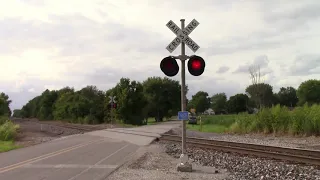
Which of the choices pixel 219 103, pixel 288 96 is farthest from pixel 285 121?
pixel 219 103

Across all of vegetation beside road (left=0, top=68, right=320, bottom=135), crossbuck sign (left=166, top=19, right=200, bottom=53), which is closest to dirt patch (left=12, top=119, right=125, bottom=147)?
vegetation beside road (left=0, top=68, right=320, bottom=135)

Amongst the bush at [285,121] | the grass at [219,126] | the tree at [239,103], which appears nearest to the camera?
the bush at [285,121]

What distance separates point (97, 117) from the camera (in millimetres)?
74375

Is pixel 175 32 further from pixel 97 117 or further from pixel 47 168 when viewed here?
pixel 97 117

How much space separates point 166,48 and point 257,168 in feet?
16.3

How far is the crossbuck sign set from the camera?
12.1m

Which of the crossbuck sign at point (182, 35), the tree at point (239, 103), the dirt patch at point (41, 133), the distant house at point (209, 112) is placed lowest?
the dirt patch at point (41, 133)

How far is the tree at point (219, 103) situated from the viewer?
166000mm

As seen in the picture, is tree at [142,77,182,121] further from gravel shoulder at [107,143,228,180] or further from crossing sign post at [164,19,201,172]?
crossing sign post at [164,19,201,172]

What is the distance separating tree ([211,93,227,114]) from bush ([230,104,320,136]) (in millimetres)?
129478

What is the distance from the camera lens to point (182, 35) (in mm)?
12180

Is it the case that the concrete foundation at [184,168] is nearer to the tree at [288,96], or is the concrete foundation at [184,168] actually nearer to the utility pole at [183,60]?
the utility pole at [183,60]

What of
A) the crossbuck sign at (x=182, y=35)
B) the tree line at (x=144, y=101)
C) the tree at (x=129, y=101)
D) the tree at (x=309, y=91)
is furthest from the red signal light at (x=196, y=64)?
the tree at (x=309, y=91)

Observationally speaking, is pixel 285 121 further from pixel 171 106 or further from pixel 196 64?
pixel 171 106
